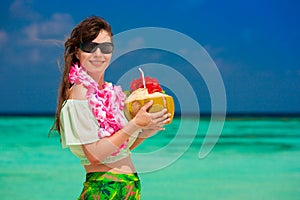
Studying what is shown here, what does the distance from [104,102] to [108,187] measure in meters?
0.29

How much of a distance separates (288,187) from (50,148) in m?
5.82

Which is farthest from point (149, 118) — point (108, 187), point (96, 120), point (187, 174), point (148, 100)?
point (187, 174)

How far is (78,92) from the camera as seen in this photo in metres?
2.10

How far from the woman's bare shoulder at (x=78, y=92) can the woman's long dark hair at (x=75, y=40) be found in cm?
7

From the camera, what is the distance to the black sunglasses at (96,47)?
2.16 meters

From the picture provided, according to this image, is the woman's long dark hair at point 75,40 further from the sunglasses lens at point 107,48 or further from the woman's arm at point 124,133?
the woman's arm at point 124,133

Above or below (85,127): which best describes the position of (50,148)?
above

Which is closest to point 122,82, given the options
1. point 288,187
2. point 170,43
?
point 170,43

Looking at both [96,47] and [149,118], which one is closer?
[149,118]

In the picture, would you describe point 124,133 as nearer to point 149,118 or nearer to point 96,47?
point 149,118

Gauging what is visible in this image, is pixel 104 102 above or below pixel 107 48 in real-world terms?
below

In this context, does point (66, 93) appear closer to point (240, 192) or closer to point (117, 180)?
point (117, 180)

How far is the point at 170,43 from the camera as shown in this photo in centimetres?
198

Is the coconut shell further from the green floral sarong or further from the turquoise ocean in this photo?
the turquoise ocean
